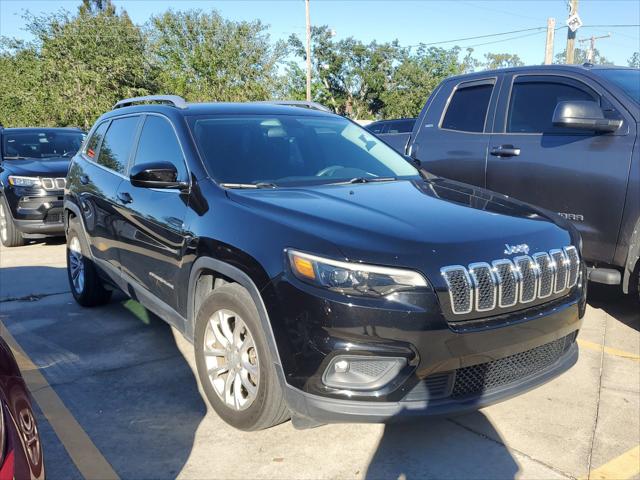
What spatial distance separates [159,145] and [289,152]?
877 millimetres

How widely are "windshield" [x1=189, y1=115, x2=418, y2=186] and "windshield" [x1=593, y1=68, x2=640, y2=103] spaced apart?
5.93 feet

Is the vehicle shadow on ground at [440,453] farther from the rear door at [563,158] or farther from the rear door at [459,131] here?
the rear door at [459,131]

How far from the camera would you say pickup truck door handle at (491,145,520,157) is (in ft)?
16.3

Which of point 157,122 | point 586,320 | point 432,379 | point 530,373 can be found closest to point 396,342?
point 432,379

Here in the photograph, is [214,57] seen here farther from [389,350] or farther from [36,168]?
[389,350]

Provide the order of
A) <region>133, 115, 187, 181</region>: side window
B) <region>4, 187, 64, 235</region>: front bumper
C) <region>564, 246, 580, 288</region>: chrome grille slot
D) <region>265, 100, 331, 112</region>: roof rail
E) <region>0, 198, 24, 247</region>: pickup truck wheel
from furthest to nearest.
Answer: <region>0, 198, 24, 247</region>: pickup truck wheel < <region>4, 187, 64, 235</region>: front bumper < <region>265, 100, 331, 112</region>: roof rail < <region>133, 115, 187, 181</region>: side window < <region>564, 246, 580, 288</region>: chrome grille slot

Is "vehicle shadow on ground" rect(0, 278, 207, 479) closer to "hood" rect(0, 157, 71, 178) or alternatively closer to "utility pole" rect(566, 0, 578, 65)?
"hood" rect(0, 157, 71, 178)

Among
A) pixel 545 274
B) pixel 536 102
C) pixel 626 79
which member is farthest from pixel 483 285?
pixel 626 79

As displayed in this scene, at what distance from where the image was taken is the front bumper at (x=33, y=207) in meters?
7.88

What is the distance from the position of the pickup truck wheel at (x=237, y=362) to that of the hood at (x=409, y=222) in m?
0.46

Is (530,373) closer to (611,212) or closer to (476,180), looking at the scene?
(611,212)

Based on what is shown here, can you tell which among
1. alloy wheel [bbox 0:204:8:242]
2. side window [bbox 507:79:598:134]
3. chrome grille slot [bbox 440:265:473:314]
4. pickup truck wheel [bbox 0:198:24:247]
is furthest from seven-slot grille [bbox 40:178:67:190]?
chrome grille slot [bbox 440:265:473:314]

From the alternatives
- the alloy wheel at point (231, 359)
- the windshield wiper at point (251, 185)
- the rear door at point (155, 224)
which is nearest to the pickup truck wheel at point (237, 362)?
the alloy wheel at point (231, 359)

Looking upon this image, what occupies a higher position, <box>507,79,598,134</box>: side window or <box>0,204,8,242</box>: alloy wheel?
<box>507,79,598,134</box>: side window
